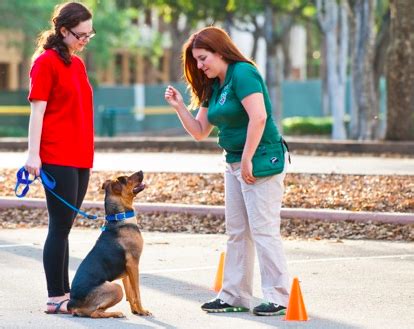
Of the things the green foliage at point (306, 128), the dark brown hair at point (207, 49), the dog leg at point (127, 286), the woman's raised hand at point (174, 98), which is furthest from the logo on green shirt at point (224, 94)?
the green foliage at point (306, 128)

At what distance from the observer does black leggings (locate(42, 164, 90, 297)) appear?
861 centimetres

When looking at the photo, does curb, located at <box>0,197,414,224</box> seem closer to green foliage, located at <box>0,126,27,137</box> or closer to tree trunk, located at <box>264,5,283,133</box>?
green foliage, located at <box>0,126,27,137</box>

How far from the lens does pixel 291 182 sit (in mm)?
16734

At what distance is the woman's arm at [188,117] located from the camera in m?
8.69

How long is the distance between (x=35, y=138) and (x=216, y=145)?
53.0 ft

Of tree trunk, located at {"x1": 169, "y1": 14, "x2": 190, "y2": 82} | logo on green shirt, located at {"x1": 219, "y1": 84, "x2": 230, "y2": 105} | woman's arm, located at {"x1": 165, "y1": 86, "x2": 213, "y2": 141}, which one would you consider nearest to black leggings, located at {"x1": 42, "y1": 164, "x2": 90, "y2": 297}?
woman's arm, located at {"x1": 165, "y1": 86, "x2": 213, "y2": 141}

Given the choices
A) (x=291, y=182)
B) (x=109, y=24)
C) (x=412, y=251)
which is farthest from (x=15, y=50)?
(x=412, y=251)

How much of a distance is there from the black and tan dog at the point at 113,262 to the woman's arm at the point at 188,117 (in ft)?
1.51

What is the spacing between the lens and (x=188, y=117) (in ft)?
28.6

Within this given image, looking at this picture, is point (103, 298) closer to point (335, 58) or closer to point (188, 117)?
point (188, 117)

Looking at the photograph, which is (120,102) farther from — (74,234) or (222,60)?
(222,60)

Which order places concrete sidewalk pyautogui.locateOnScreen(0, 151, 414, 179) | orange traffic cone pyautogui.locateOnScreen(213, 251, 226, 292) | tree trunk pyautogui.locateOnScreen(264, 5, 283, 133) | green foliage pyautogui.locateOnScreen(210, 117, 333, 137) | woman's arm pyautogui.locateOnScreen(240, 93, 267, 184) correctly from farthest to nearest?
green foliage pyautogui.locateOnScreen(210, 117, 333, 137) → tree trunk pyautogui.locateOnScreen(264, 5, 283, 133) → concrete sidewalk pyautogui.locateOnScreen(0, 151, 414, 179) → orange traffic cone pyautogui.locateOnScreen(213, 251, 226, 292) → woman's arm pyautogui.locateOnScreen(240, 93, 267, 184)

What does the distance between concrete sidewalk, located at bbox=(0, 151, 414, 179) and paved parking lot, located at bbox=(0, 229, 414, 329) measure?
Result: 609 centimetres

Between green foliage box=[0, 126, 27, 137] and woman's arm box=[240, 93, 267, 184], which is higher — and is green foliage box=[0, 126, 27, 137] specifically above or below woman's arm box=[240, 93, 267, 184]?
below
